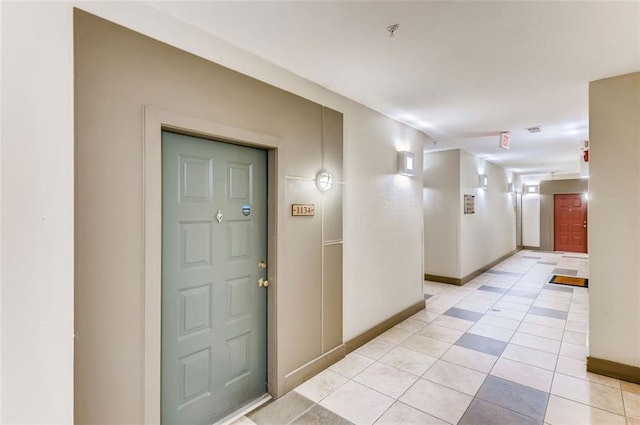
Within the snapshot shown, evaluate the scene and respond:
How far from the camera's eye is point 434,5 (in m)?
1.83

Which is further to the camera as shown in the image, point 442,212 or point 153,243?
point 442,212

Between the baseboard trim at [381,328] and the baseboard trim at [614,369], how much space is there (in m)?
1.98

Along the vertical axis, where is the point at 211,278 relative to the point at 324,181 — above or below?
below

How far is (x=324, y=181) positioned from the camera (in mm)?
3000

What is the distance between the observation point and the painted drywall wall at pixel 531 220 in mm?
11375

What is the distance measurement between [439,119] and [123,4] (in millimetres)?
3683

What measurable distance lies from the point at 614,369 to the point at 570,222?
10054mm

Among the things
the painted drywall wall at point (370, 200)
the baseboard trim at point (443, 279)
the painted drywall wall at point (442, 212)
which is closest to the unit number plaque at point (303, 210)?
the painted drywall wall at point (370, 200)

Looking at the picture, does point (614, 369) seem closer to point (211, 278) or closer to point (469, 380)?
point (469, 380)

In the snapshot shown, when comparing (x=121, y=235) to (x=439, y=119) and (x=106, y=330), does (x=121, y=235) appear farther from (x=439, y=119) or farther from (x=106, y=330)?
(x=439, y=119)
